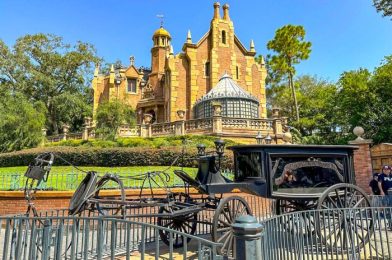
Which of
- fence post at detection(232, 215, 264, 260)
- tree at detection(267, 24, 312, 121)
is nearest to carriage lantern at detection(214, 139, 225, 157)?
fence post at detection(232, 215, 264, 260)

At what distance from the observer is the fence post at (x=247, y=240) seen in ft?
9.87

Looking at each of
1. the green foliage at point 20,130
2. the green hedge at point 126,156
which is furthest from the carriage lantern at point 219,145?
the green foliage at point 20,130

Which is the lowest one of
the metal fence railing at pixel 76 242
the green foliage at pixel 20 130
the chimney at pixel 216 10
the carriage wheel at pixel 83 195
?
the metal fence railing at pixel 76 242

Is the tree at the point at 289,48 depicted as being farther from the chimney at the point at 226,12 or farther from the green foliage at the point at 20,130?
the green foliage at the point at 20,130

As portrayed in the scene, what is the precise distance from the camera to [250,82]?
34500mm

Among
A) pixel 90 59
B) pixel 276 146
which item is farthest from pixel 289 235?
pixel 90 59

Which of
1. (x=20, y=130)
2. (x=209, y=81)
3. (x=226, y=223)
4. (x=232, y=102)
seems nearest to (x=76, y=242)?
(x=226, y=223)

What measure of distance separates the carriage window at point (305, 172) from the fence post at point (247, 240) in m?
3.10

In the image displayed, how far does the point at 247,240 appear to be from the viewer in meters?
3.02

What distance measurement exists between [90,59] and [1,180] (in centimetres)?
3508

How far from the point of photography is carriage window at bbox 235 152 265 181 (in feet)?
20.0

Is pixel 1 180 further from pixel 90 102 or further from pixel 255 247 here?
pixel 90 102

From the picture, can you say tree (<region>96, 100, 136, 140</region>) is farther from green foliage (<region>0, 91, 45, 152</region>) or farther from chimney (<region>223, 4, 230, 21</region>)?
chimney (<region>223, 4, 230, 21</region>)

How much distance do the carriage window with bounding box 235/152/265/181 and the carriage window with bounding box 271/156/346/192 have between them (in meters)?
0.29
